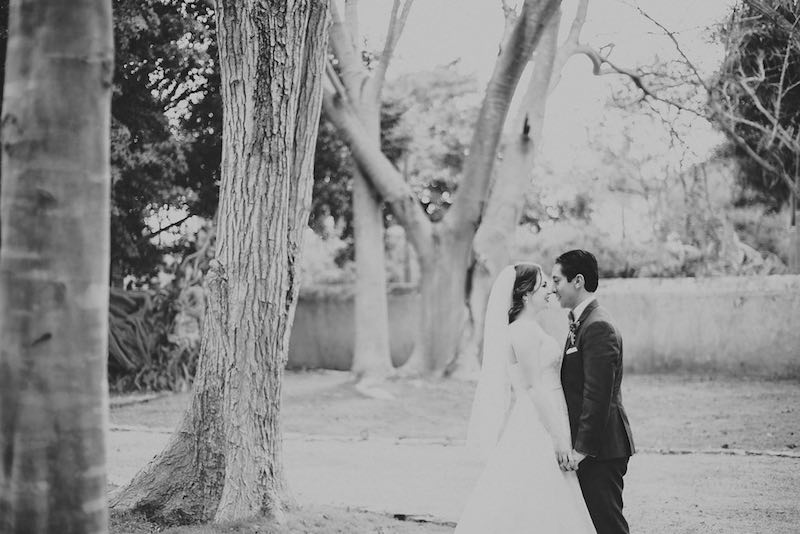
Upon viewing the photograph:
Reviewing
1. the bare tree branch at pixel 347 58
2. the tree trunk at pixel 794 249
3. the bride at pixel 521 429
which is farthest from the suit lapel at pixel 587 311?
the tree trunk at pixel 794 249

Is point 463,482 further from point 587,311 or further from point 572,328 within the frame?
point 587,311

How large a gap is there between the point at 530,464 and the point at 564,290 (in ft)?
3.47

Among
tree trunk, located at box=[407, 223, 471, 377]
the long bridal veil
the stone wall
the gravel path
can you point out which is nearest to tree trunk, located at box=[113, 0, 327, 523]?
the gravel path

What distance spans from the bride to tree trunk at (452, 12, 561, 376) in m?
9.76

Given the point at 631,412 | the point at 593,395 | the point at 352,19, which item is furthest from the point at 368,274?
the point at 593,395

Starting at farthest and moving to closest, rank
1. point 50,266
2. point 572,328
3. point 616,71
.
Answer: point 616,71, point 572,328, point 50,266

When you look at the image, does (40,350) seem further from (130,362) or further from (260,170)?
(130,362)

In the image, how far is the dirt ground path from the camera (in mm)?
6773

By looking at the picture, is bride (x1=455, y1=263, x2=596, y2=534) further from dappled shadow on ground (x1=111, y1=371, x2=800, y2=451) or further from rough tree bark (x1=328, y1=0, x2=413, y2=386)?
rough tree bark (x1=328, y1=0, x2=413, y2=386)

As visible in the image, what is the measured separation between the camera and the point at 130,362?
16.0 meters

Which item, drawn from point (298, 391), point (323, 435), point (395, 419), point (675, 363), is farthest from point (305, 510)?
point (675, 363)

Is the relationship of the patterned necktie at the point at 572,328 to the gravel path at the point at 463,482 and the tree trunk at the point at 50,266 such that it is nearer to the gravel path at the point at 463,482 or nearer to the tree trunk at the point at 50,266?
the gravel path at the point at 463,482

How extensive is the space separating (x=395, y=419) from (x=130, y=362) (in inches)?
244

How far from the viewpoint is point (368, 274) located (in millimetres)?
15648
